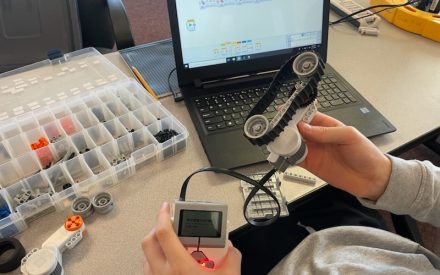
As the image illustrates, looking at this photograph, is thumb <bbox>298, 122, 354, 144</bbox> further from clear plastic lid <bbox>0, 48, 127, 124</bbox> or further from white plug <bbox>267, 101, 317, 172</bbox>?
clear plastic lid <bbox>0, 48, 127, 124</bbox>

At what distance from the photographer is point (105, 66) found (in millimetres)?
938

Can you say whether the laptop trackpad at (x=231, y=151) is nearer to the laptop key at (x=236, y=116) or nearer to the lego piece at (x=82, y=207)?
the laptop key at (x=236, y=116)

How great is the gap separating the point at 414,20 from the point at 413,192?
724mm

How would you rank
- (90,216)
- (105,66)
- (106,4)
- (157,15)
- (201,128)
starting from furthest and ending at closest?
(157,15), (106,4), (105,66), (201,128), (90,216)

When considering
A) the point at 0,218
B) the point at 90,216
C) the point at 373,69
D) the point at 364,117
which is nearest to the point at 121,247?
A: the point at 90,216

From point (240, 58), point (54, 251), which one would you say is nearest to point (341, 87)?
point (240, 58)

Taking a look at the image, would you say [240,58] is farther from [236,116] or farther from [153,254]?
[153,254]

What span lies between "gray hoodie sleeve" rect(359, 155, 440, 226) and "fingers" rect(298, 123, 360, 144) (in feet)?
0.35

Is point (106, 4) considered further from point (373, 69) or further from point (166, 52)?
point (373, 69)

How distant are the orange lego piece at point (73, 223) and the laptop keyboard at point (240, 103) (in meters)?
0.31

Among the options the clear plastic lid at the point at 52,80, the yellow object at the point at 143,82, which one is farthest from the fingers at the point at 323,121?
the clear plastic lid at the point at 52,80

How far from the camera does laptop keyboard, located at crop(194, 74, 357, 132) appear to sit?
787 mm

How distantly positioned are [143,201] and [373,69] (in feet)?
2.37

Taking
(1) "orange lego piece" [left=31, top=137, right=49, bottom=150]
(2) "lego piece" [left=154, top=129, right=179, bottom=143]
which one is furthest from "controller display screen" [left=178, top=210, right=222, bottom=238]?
(1) "orange lego piece" [left=31, top=137, right=49, bottom=150]
